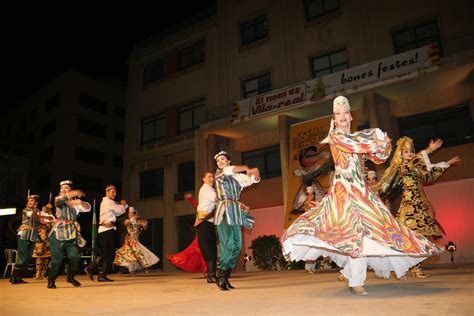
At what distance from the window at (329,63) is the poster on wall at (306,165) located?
294cm

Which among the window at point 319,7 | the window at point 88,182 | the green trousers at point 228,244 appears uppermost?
the window at point 319,7

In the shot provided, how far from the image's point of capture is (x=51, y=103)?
1366 inches

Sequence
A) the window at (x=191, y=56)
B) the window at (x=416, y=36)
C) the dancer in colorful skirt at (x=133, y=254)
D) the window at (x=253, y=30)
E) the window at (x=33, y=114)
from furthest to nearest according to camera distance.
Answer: the window at (x=33, y=114) < the window at (x=191, y=56) < the window at (x=253, y=30) < the window at (x=416, y=36) < the dancer in colorful skirt at (x=133, y=254)

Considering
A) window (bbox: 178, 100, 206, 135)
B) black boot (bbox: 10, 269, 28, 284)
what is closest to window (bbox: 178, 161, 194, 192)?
window (bbox: 178, 100, 206, 135)

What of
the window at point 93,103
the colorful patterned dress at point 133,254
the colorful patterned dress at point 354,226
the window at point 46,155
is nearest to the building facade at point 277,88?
the colorful patterned dress at point 133,254

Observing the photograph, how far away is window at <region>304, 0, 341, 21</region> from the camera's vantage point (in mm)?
17500

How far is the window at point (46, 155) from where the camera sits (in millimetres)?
33156

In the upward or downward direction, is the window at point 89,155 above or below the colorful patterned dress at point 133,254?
above

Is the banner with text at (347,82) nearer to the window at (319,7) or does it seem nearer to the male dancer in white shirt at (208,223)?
the window at (319,7)

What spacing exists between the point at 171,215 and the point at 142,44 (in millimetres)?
11349

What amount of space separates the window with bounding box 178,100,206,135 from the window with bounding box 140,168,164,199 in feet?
9.07

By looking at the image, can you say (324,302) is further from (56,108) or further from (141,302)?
(56,108)

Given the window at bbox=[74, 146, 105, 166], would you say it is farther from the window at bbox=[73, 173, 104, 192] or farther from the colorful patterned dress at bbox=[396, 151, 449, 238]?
the colorful patterned dress at bbox=[396, 151, 449, 238]

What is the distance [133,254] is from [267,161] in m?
8.14
